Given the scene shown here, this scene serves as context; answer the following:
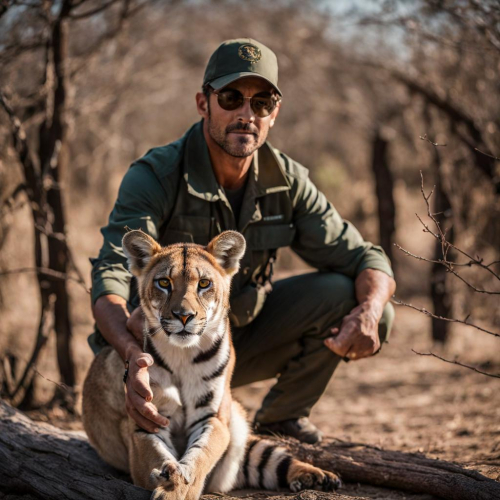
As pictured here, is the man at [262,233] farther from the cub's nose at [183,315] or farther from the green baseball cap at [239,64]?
the cub's nose at [183,315]

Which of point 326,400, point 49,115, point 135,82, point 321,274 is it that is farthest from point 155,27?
point 321,274

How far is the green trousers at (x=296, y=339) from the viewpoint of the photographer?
179 inches

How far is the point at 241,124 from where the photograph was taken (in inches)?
167

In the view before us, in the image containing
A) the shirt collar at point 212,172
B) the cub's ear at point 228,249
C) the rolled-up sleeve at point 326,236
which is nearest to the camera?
the cub's ear at point 228,249

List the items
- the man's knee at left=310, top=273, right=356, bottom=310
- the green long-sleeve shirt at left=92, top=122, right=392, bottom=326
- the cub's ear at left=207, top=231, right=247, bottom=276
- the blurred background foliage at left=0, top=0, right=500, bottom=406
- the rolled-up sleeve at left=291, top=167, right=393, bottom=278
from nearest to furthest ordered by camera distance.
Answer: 1. the cub's ear at left=207, top=231, right=247, bottom=276
2. the green long-sleeve shirt at left=92, top=122, right=392, bottom=326
3. the man's knee at left=310, top=273, right=356, bottom=310
4. the rolled-up sleeve at left=291, top=167, right=393, bottom=278
5. the blurred background foliage at left=0, top=0, right=500, bottom=406

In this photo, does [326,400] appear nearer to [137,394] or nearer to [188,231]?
[188,231]

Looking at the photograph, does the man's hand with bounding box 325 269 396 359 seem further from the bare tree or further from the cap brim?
the bare tree

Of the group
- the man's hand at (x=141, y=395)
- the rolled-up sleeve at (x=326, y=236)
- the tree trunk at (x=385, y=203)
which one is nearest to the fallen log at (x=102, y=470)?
the man's hand at (x=141, y=395)

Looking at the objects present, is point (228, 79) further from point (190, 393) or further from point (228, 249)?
point (190, 393)

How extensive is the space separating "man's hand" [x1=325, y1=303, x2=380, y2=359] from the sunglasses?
4.83ft

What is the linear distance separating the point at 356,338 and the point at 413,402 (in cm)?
310

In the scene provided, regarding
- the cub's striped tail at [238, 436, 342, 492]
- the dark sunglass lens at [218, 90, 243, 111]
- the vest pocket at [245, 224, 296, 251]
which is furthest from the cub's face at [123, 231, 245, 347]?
the dark sunglass lens at [218, 90, 243, 111]

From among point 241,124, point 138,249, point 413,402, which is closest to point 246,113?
point 241,124

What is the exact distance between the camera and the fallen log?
3.31 m
